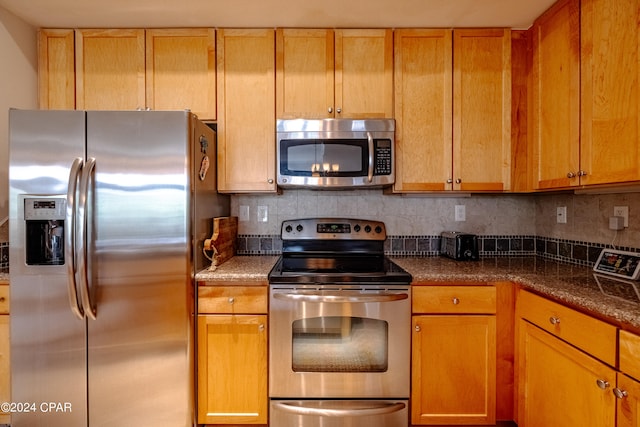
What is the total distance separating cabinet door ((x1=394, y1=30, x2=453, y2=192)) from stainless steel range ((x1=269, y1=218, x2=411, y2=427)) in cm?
70

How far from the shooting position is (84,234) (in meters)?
1.52

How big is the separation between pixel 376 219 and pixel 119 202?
156 centimetres

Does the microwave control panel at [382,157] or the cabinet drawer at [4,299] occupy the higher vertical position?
the microwave control panel at [382,157]

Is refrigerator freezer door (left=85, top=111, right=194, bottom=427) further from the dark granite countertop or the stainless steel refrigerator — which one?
the dark granite countertop

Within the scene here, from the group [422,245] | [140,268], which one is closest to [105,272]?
[140,268]

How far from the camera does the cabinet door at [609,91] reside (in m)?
1.32

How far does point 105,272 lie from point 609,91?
7.85 feet

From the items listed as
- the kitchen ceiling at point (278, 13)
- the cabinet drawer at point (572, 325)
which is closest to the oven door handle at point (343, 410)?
the cabinet drawer at point (572, 325)

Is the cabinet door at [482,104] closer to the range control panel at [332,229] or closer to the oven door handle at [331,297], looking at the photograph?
the range control panel at [332,229]

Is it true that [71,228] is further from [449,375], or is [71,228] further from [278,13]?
[449,375]

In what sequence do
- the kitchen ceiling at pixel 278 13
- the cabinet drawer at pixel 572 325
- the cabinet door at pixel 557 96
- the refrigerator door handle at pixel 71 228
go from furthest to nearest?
the kitchen ceiling at pixel 278 13, the cabinet door at pixel 557 96, the refrigerator door handle at pixel 71 228, the cabinet drawer at pixel 572 325

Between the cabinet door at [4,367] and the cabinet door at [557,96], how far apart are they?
9.54ft

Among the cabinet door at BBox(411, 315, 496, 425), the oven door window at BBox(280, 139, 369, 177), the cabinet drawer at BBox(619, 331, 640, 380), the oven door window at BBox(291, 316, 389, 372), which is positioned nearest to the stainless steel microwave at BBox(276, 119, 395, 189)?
the oven door window at BBox(280, 139, 369, 177)

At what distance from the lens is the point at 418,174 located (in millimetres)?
2049
